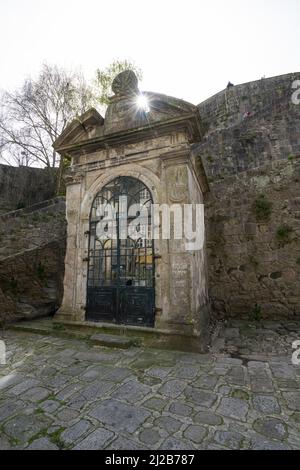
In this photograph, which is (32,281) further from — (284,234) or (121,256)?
(284,234)

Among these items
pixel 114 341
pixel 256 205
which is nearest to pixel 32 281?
pixel 114 341

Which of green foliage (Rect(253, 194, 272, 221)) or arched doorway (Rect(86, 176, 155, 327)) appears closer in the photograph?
arched doorway (Rect(86, 176, 155, 327))

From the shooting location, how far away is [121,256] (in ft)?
16.3

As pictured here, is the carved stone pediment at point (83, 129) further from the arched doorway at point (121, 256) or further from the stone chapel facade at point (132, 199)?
the arched doorway at point (121, 256)

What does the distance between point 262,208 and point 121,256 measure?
14.6 ft

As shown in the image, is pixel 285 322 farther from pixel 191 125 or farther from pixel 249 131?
pixel 249 131

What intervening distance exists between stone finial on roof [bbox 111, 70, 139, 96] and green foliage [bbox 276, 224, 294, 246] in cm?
513

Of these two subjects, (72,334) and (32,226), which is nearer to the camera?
(72,334)

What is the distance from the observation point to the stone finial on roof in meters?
5.50

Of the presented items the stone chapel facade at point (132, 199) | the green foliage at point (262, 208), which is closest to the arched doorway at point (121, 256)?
the stone chapel facade at point (132, 199)

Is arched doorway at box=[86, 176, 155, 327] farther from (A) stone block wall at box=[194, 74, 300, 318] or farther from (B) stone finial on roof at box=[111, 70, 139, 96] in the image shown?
(A) stone block wall at box=[194, 74, 300, 318]

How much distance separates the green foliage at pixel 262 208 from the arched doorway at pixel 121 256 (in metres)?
3.75

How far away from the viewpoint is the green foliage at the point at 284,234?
641 cm

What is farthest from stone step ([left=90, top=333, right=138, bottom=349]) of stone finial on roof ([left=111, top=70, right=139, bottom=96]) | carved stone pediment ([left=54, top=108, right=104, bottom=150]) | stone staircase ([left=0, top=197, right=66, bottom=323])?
stone finial on roof ([left=111, top=70, right=139, bottom=96])
